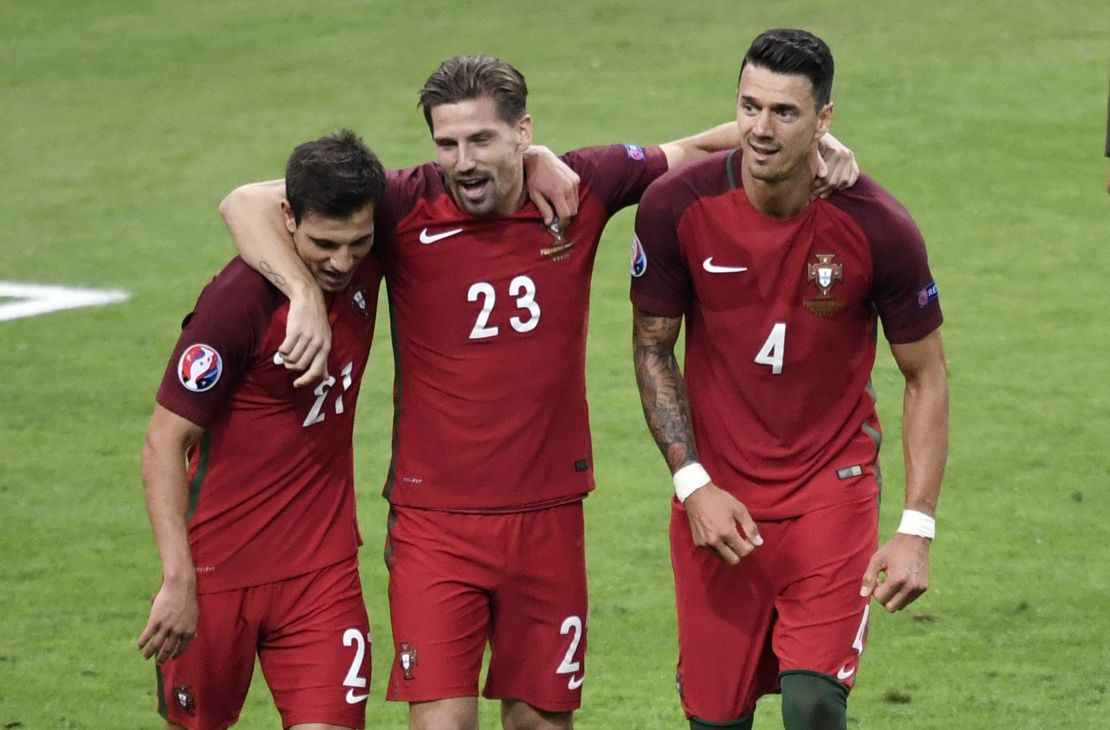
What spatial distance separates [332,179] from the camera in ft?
18.7

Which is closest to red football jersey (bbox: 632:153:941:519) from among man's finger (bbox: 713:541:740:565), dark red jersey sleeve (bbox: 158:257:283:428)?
man's finger (bbox: 713:541:740:565)

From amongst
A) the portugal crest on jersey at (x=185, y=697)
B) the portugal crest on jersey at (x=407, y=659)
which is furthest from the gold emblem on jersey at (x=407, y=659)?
the portugal crest on jersey at (x=185, y=697)

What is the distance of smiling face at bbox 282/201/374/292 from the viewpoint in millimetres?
5750

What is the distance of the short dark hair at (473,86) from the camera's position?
597 centimetres

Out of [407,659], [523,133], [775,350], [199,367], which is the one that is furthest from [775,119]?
[407,659]

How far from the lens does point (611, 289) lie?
13406 mm

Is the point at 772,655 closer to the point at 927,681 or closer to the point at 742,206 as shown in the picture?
the point at 742,206

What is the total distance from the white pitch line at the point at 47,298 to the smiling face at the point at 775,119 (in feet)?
27.8

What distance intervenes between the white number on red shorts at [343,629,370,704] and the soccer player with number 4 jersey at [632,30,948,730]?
104 cm

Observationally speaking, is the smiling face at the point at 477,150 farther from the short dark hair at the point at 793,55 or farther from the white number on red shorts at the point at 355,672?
the white number on red shorts at the point at 355,672

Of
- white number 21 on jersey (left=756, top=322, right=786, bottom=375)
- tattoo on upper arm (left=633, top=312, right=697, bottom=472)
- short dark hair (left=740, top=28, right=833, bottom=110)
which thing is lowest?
tattoo on upper arm (left=633, top=312, right=697, bottom=472)

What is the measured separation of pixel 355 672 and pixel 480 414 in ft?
2.86

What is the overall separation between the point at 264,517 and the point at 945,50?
13.3m

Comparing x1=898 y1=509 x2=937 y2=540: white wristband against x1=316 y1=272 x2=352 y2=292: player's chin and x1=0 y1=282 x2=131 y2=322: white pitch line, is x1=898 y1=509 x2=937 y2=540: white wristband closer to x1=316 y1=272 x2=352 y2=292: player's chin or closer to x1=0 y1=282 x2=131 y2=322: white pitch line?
x1=316 y1=272 x2=352 y2=292: player's chin
